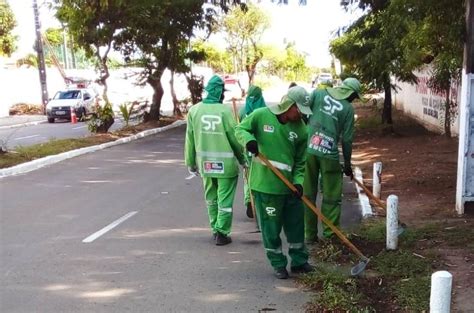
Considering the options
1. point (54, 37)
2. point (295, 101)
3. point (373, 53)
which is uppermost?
point (54, 37)

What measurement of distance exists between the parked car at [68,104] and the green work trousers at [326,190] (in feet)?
76.6

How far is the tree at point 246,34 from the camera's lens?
1937 inches

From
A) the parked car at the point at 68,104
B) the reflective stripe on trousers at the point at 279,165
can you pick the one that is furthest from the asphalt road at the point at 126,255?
the parked car at the point at 68,104

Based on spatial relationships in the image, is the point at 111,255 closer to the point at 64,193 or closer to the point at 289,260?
the point at 289,260

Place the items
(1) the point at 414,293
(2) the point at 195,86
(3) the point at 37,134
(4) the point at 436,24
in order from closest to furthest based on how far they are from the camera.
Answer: (1) the point at 414,293 → (4) the point at 436,24 → (3) the point at 37,134 → (2) the point at 195,86

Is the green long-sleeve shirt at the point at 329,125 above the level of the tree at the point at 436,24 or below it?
below

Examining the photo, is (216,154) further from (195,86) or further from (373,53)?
(195,86)

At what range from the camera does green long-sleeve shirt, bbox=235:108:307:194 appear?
5020 millimetres

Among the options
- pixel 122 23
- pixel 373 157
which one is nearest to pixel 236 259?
pixel 373 157

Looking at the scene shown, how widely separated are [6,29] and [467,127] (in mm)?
34300

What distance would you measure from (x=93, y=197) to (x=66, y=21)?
1281 cm

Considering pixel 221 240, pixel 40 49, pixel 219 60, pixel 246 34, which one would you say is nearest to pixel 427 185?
pixel 221 240

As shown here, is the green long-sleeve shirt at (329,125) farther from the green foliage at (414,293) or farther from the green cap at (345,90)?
the green foliage at (414,293)

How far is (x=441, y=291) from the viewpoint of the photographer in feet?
10.3
